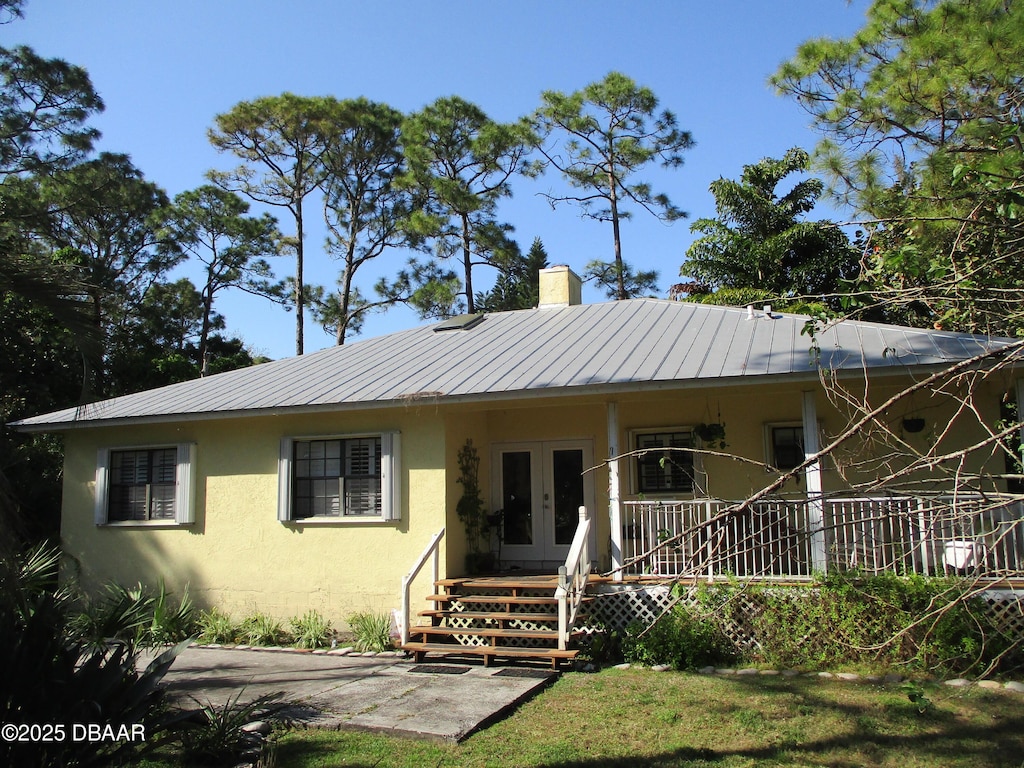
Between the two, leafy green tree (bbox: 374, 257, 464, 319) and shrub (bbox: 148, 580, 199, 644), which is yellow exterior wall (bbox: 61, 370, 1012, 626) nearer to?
Answer: shrub (bbox: 148, 580, 199, 644)

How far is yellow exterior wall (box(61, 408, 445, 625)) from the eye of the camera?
11266 mm

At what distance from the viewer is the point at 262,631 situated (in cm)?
1144

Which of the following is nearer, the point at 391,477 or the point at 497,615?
the point at 497,615

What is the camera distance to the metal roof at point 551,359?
9844 mm

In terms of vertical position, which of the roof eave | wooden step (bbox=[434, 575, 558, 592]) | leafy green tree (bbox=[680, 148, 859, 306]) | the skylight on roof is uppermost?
leafy green tree (bbox=[680, 148, 859, 306])

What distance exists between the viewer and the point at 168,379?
79.5 ft

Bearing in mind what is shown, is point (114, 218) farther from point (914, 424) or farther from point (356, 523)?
point (914, 424)

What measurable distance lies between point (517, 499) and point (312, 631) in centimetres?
364

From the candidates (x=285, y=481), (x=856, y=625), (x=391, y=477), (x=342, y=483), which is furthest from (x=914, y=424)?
(x=285, y=481)

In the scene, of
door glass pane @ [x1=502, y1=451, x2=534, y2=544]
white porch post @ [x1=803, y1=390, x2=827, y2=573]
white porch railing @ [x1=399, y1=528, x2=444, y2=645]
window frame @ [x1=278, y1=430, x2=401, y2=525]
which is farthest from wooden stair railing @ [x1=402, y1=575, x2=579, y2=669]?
white porch post @ [x1=803, y1=390, x2=827, y2=573]

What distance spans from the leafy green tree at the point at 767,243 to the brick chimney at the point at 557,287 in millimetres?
7376

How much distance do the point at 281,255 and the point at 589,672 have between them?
27.8 metres

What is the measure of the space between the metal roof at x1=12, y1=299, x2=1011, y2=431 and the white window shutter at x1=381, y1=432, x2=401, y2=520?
66cm

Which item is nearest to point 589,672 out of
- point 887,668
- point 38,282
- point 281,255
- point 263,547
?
point 887,668
